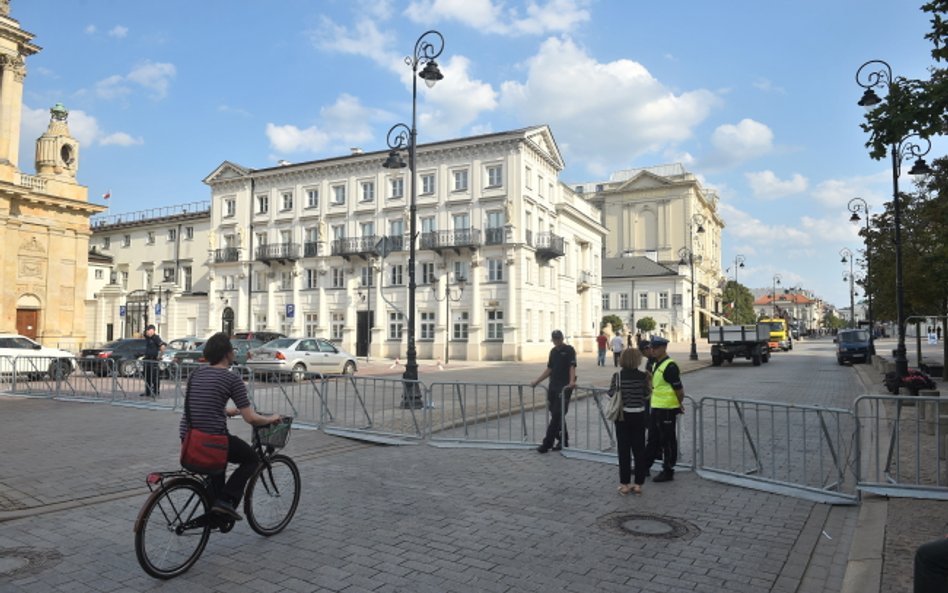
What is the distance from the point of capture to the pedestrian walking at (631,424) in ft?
24.0

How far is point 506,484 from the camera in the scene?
771 cm

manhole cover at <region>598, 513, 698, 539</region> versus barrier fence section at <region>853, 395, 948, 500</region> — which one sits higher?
barrier fence section at <region>853, 395, 948, 500</region>

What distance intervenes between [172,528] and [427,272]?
4107 cm

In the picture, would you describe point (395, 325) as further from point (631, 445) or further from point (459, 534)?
point (459, 534)

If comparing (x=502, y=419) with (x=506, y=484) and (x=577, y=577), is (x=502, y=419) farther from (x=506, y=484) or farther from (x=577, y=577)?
(x=577, y=577)

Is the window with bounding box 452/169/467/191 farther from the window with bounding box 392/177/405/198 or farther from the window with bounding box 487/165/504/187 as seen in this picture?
the window with bounding box 392/177/405/198

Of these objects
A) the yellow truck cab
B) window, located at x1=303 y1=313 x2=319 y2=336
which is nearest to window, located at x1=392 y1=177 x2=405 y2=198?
window, located at x1=303 y1=313 x2=319 y2=336

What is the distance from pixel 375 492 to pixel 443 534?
1.77m

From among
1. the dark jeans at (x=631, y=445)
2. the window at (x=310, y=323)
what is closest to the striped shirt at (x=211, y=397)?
the dark jeans at (x=631, y=445)

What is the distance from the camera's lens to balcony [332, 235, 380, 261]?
46.7 metres

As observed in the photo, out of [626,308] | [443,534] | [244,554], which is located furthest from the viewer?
[626,308]

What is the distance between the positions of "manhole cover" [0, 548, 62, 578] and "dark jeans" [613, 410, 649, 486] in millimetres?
5502

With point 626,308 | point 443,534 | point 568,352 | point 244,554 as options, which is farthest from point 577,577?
point 626,308

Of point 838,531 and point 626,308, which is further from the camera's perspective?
point 626,308
